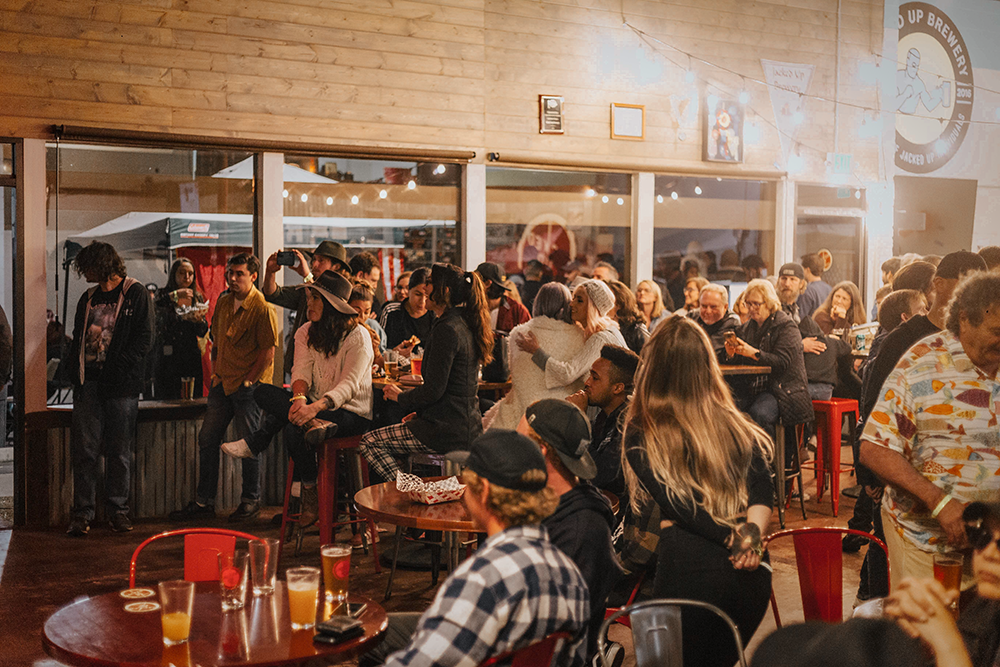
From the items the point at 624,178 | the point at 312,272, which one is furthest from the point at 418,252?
the point at 624,178

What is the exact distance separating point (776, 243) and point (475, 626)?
811cm

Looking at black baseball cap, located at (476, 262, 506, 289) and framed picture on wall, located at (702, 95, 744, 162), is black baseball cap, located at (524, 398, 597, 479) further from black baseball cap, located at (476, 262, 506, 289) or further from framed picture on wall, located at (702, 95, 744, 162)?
framed picture on wall, located at (702, 95, 744, 162)

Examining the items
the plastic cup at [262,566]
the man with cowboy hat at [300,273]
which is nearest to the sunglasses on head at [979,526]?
the plastic cup at [262,566]

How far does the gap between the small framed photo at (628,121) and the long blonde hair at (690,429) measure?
17.8 feet

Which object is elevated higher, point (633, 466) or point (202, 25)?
point (202, 25)

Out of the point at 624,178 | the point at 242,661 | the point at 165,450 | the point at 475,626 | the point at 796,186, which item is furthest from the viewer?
the point at 796,186

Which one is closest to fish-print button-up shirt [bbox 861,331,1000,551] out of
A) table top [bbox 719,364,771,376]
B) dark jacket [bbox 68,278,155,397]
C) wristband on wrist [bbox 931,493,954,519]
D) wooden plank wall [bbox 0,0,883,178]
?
wristband on wrist [bbox 931,493,954,519]

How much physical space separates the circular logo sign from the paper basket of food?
7.79m

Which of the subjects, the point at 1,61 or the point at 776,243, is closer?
the point at 1,61

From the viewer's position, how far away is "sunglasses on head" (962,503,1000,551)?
1.85m

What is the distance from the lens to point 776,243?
9.48 metres

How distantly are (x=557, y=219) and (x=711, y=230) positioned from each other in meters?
1.66

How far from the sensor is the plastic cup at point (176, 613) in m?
2.33

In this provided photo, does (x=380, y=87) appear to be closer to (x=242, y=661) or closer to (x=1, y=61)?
(x=1, y=61)
